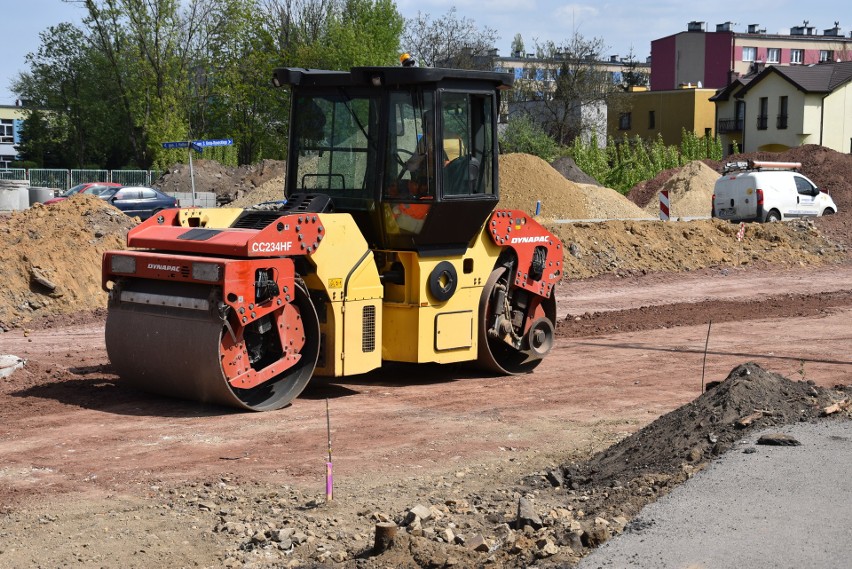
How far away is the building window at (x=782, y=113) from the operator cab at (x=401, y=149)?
5323 cm

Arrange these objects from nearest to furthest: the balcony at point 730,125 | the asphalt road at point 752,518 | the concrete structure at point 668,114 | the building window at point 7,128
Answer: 1. the asphalt road at point 752,518
2. the balcony at point 730,125
3. the concrete structure at point 668,114
4. the building window at point 7,128

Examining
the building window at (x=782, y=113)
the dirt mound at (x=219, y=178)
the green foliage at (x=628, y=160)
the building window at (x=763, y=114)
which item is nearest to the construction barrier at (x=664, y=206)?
the green foliage at (x=628, y=160)

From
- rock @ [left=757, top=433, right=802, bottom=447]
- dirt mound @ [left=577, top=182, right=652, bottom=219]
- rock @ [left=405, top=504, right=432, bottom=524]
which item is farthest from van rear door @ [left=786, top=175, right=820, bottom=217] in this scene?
rock @ [left=405, top=504, right=432, bottom=524]

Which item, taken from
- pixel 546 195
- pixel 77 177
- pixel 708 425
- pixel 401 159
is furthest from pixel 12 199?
pixel 708 425

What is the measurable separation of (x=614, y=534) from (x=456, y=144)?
571 centimetres

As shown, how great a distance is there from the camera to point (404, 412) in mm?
9875

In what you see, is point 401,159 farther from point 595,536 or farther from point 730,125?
point 730,125

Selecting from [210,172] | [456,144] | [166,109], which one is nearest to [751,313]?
[456,144]

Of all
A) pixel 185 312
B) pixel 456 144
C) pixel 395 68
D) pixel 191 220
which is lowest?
pixel 185 312

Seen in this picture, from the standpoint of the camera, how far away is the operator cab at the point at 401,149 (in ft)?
34.1

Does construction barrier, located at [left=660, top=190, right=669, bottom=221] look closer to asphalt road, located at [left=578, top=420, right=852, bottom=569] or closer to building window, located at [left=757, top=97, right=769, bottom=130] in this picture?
asphalt road, located at [left=578, top=420, right=852, bottom=569]

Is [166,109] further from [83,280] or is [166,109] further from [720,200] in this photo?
[83,280]

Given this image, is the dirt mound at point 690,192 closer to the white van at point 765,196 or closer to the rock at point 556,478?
the white van at point 765,196

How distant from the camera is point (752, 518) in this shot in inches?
225
